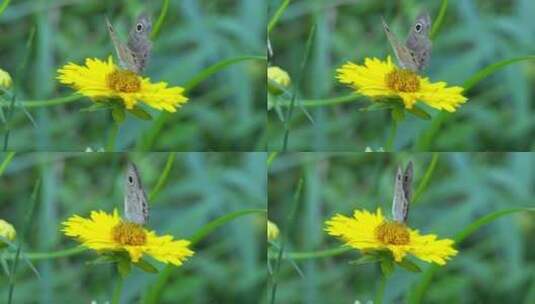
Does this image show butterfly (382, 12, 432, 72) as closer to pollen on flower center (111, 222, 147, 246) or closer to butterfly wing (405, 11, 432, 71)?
butterfly wing (405, 11, 432, 71)

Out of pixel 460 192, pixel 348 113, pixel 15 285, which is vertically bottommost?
pixel 15 285

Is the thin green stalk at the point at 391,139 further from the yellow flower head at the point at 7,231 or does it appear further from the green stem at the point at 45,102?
the yellow flower head at the point at 7,231

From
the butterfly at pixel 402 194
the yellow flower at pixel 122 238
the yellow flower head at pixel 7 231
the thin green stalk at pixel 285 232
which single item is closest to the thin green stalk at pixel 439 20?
the butterfly at pixel 402 194

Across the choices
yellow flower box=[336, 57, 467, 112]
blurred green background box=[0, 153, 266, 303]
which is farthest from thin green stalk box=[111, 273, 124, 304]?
yellow flower box=[336, 57, 467, 112]

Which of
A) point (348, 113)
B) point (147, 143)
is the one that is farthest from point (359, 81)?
point (147, 143)

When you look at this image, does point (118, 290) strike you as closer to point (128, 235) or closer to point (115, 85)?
point (128, 235)

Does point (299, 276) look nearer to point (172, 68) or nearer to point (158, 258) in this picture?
point (158, 258)
